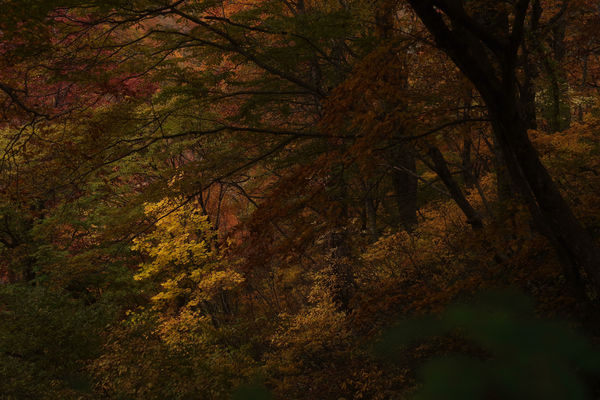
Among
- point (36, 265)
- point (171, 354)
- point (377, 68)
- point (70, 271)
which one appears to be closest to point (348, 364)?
point (171, 354)

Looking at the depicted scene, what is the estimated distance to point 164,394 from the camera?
6.36 meters

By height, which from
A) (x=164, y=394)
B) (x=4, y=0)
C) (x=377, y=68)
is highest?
(x=4, y=0)

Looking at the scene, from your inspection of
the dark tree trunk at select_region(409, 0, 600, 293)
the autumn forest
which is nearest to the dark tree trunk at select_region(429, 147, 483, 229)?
the autumn forest

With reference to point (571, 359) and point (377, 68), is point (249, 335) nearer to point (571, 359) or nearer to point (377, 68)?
point (377, 68)

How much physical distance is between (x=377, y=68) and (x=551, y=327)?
2.66 metres

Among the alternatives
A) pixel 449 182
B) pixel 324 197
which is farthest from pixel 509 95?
pixel 449 182

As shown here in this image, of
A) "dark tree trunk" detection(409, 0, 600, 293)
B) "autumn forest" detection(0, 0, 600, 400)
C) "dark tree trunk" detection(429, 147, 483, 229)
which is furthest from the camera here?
"dark tree trunk" detection(429, 147, 483, 229)

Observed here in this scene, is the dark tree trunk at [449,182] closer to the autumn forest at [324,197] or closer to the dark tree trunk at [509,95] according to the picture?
the autumn forest at [324,197]

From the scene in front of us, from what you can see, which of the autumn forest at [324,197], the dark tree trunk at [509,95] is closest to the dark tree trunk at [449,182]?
the autumn forest at [324,197]

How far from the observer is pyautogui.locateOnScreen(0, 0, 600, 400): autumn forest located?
3176 mm

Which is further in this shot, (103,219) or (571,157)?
(103,219)

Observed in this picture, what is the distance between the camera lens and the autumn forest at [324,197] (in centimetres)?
318

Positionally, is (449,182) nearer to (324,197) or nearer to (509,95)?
(324,197)

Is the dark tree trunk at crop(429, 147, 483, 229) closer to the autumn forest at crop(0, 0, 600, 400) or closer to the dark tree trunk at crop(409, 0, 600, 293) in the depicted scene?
the autumn forest at crop(0, 0, 600, 400)
